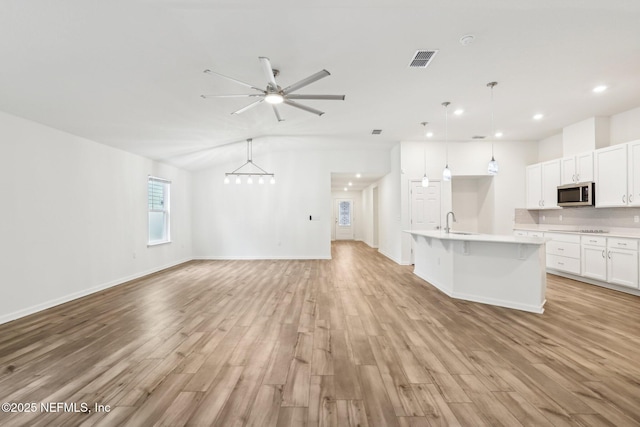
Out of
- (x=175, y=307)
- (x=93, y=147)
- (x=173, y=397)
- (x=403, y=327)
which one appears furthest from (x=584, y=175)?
(x=93, y=147)

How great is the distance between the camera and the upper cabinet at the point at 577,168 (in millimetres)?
5016

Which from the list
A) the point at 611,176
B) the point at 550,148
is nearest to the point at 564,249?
the point at 611,176

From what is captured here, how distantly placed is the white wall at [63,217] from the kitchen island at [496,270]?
589 centimetres

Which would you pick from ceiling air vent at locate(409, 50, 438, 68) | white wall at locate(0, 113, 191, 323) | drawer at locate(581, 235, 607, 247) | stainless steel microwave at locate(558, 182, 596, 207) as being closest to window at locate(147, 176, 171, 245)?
white wall at locate(0, 113, 191, 323)

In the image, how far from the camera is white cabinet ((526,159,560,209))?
227 inches

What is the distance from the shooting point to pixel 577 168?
5.25 m

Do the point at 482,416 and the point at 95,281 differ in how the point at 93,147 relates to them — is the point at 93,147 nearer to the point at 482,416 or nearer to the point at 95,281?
the point at 95,281

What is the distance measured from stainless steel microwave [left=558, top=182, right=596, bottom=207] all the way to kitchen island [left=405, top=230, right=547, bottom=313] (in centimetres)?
251

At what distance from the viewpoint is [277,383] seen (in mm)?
2037

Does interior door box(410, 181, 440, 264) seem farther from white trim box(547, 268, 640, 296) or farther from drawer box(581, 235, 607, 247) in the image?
drawer box(581, 235, 607, 247)

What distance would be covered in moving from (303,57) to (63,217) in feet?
14.2

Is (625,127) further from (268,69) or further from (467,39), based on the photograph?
(268,69)

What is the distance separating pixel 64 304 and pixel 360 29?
17.8ft

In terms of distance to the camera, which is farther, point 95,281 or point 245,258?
point 245,258
